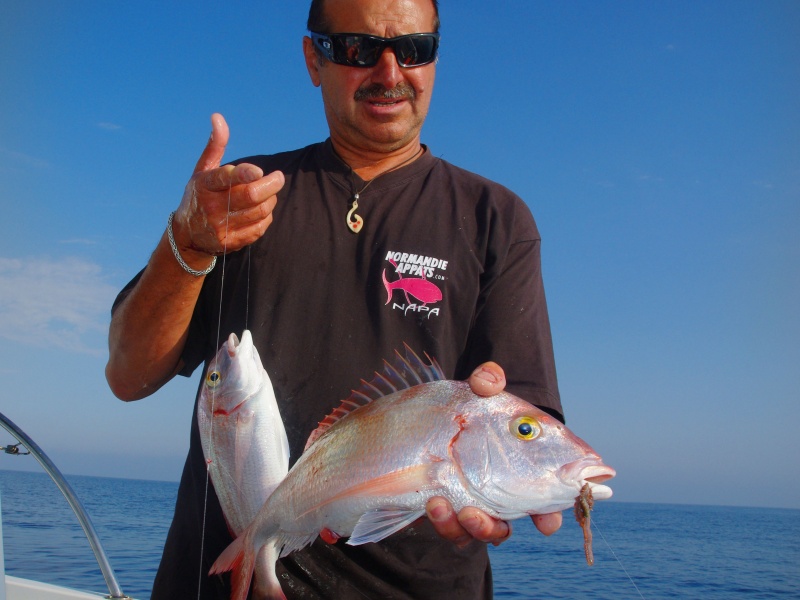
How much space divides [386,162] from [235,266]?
88 cm

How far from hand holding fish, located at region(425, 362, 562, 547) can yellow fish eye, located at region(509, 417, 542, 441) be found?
0.39 feet

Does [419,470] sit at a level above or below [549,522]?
above

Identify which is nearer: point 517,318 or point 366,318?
point 366,318

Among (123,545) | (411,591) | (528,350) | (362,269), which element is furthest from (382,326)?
(123,545)

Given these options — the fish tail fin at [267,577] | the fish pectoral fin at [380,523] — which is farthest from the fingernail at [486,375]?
the fish tail fin at [267,577]

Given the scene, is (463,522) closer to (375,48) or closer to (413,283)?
(413,283)

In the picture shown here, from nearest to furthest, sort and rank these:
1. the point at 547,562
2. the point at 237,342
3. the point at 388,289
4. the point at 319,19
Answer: the point at 237,342 → the point at 388,289 → the point at 319,19 → the point at 547,562

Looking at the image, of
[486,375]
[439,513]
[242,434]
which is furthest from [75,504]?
[486,375]

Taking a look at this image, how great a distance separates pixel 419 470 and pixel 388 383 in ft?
1.16

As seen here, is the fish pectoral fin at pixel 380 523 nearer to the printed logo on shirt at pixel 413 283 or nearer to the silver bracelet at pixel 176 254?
the printed logo on shirt at pixel 413 283

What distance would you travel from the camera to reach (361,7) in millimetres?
2930

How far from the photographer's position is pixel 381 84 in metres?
2.91

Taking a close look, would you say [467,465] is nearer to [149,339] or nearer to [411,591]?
[411,591]

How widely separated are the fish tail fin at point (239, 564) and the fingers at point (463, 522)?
0.59 meters
